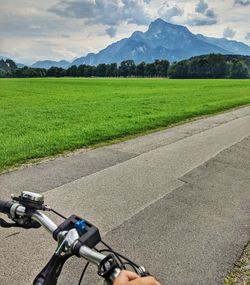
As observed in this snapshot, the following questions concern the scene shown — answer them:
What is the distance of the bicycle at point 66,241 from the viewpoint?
5.08 feet

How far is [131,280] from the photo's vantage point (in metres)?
1.47

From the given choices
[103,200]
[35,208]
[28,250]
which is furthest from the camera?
[103,200]

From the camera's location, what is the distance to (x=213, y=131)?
14523 mm

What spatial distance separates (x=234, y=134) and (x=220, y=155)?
4.26m

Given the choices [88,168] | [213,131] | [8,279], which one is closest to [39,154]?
[88,168]

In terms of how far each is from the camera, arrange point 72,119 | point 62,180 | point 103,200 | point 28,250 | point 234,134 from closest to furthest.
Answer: point 28,250, point 103,200, point 62,180, point 234,134, point 72,119

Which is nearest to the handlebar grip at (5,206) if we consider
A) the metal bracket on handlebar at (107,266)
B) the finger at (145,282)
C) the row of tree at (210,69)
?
the metal bracket on handlebar at (107,266)

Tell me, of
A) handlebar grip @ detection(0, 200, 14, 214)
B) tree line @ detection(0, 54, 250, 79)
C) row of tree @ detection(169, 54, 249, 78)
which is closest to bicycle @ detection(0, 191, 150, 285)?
handlebar grip @ detection(0, 200, 14, 214)

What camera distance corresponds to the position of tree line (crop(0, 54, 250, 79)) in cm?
14850

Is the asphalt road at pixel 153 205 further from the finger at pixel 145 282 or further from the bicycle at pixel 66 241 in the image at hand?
the finger at pixel 145 282

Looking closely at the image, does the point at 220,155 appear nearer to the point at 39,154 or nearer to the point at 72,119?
the point at 39,154

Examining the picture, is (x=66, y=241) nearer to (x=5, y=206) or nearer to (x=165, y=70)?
(x=5, y=206)

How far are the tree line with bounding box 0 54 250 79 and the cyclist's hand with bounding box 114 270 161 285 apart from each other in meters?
149

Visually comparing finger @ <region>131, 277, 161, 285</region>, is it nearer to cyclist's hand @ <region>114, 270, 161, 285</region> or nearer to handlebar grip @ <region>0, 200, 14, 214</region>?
cyclist's hand @ <region>114, 270, 161, 285</region>
